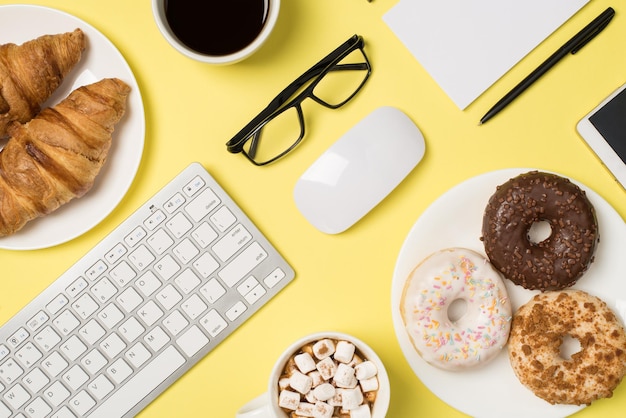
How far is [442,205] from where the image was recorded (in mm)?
935

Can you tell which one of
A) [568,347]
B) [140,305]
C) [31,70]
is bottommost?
[568,347]

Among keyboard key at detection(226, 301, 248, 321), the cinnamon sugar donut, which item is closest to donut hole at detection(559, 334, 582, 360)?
the cinnamon sugar donut

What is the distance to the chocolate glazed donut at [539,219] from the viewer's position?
895 mm

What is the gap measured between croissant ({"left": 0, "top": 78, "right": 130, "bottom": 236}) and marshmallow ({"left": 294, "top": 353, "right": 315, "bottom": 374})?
0.40 meters

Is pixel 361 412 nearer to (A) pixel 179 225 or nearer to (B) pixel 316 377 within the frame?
(B) pixel 316 377

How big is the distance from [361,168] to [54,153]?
17.5 inches

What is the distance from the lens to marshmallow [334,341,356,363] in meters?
0.88

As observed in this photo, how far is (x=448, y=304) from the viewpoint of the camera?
92 centimetres

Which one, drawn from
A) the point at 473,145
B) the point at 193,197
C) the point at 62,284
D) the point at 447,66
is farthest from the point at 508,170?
the point at 62,284

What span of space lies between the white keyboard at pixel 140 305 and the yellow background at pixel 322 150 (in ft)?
0.11

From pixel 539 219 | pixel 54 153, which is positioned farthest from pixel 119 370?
pixel 539 219

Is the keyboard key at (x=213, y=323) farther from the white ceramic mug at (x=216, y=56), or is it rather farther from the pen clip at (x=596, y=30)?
the pen clip at (x=596, y=30)

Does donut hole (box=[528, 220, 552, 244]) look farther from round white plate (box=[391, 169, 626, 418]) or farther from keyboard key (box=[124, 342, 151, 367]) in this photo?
keyboard key (box=[124, 342, 151, 367])

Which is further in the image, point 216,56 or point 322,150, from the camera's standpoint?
point 322,150
